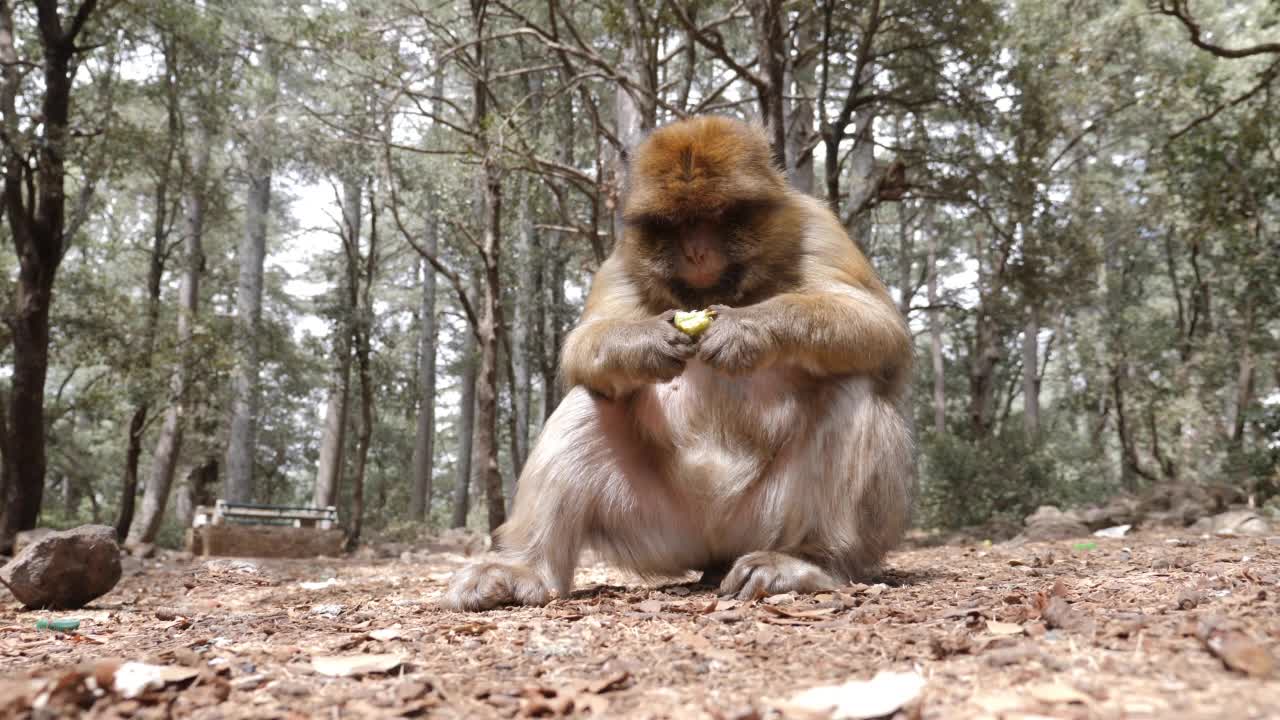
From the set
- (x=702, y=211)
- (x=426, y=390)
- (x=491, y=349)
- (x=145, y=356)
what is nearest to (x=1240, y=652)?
(x=702, y=211)

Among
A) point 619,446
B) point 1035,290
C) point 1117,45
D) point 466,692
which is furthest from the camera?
point 1117,45

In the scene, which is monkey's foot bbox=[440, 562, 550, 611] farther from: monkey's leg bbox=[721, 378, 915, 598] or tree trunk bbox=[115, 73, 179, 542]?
tree trunk bbox=[115, 73, 179, 542]

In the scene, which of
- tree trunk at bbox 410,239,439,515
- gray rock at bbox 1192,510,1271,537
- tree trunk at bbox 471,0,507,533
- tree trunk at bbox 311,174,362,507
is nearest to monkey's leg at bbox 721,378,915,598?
gray rock at bbox 1192,510,1271,537

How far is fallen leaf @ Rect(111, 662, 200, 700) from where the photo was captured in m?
1.75

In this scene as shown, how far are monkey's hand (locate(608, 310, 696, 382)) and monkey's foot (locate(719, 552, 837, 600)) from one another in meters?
0.73

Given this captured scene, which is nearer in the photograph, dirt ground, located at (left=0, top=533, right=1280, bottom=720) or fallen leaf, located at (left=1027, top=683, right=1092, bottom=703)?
fallen leaf, located at (left=1027, top=683, right=1092, bottom=703)

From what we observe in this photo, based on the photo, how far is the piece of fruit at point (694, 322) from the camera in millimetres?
3068

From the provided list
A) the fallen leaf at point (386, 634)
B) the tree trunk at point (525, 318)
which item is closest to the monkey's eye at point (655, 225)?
the fallen leaf at point (386, 634)

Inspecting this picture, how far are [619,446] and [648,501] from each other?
25 cm

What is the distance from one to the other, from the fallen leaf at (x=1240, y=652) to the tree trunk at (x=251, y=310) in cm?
1657

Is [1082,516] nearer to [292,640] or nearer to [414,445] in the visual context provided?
[292,640]

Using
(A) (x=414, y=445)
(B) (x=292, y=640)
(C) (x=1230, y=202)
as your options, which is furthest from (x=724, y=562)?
(A) (x=414, y=445)

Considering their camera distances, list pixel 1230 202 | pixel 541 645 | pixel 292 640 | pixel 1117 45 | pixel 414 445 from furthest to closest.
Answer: pixel 414 445
pixel 1117 45
pixel 1230 202
pixel 292 640
pixel 541 645

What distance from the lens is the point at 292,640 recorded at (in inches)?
99.7
